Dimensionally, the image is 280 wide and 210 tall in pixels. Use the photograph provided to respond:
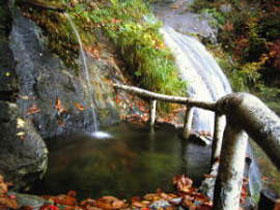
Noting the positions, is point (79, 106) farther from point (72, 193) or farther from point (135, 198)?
point (135, 198)

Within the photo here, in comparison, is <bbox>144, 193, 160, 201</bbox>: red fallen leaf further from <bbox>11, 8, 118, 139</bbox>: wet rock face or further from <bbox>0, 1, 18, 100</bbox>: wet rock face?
<bbox>11, 8, 118, 139</bbox>: wet rock face

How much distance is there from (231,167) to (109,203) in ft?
4.13

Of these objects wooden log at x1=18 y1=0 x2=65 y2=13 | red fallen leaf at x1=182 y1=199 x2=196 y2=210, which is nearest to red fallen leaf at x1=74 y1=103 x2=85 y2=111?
wooden log at x1=18 y1=0 x2=65 y2=13

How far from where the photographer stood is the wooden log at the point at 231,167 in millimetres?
1896

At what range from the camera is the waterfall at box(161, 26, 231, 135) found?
20.3 feet

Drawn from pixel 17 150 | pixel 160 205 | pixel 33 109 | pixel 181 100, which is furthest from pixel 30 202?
pixel 181 100

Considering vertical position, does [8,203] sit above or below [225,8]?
below

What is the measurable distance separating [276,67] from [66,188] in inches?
402

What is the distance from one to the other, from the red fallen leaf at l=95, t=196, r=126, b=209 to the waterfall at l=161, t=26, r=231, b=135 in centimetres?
382

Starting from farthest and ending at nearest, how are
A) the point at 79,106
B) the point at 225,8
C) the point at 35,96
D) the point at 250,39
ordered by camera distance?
1. the point at 225,8
2. the point at 250,39
3. the point at 79,106
4. the point at 35,96

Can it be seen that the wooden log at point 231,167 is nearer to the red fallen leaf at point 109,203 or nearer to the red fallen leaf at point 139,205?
the red fallen leaf at point 139,205

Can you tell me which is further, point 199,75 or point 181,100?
point 199,75

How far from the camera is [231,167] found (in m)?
1.92

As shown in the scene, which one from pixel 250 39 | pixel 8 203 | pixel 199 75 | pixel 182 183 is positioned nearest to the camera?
pixel 8 203
